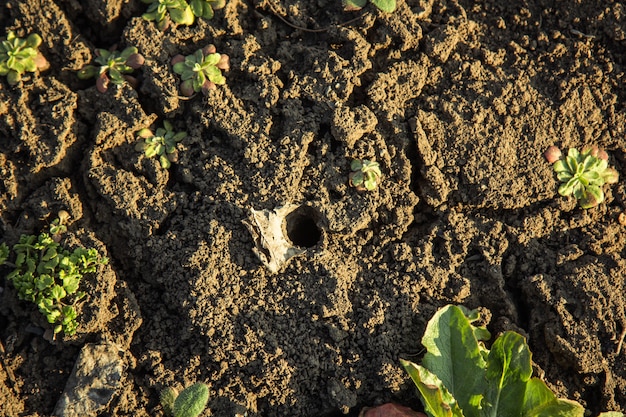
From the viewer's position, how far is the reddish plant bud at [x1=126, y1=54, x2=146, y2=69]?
283 centimetres

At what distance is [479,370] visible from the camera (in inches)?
99.4

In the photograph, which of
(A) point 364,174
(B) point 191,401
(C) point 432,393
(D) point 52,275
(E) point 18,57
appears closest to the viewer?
(C) point 432,393

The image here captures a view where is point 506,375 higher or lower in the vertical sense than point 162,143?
lower

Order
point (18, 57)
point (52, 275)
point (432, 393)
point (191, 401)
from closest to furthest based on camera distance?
point (432, 393) → point (191, 401) → point (52, 275) → point (18, 57)

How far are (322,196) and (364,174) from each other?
21cm

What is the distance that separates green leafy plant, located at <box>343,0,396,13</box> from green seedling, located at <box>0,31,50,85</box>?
1461 mm

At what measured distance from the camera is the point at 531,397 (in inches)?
97.9

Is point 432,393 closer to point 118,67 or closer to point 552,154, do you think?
point 552,154

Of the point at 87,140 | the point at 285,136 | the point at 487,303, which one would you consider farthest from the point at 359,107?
the point at 87,140

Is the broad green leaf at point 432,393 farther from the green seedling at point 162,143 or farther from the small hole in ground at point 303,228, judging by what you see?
the green seedling at point 162,143

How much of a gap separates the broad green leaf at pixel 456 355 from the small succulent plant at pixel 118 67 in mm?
1771

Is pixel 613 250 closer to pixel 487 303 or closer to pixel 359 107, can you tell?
pixel 487 303

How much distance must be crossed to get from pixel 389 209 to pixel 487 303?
0.61 metres

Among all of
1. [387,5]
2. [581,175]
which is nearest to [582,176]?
[581,175]
